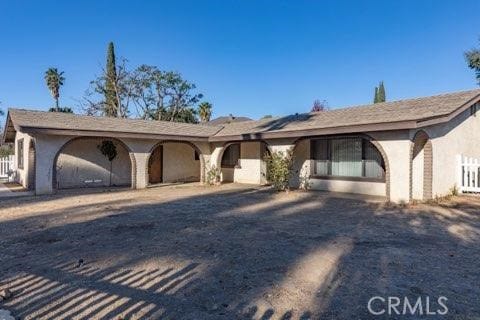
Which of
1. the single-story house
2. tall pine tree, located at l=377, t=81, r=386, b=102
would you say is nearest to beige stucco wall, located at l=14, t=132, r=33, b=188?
the single-story house

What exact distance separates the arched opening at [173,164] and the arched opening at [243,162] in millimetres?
1679

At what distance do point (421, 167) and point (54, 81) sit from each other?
135ft

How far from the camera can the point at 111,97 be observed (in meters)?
37.0

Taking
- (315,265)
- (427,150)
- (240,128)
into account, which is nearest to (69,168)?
(240,128)

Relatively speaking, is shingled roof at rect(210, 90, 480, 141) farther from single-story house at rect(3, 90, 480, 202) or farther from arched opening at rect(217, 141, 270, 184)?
arched opening at rect(217, 141, 270, 184)

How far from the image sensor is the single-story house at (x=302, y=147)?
37.6 ft

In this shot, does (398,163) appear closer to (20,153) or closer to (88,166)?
(88,166)

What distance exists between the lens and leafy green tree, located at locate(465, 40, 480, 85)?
2489cm

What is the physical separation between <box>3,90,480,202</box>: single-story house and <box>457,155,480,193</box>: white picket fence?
36cm

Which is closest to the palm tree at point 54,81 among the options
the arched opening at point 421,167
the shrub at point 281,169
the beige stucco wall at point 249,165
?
the beige stucco wall at point 249,165

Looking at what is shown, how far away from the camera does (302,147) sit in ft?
51.9

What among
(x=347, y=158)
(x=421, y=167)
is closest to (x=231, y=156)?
(x=347, y=158)

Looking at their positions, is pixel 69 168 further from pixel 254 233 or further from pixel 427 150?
pixel 427 150

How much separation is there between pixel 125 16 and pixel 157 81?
17424 millimetres
